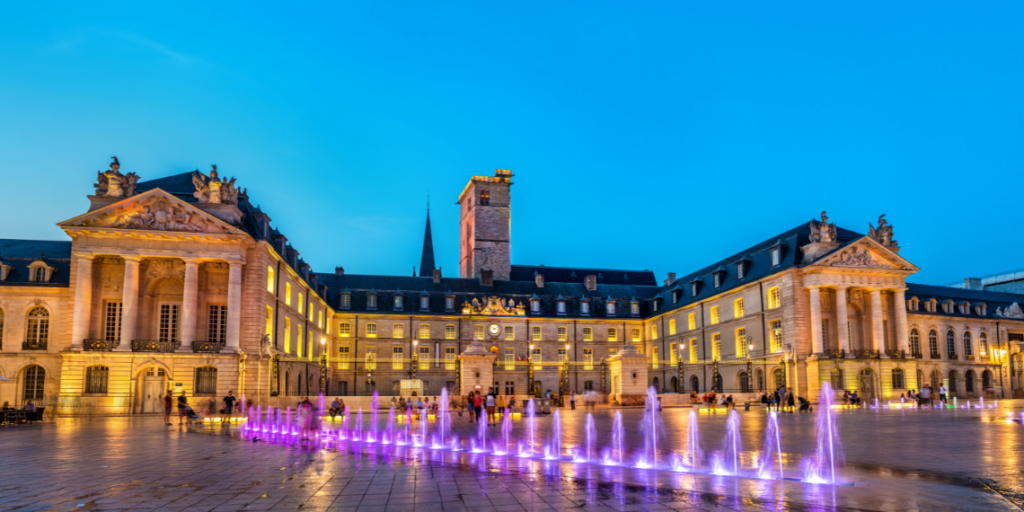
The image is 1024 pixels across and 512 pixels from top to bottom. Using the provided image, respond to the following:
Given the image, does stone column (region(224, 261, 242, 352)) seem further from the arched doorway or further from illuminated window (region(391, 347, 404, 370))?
the arched doorway

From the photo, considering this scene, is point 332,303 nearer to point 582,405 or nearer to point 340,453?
point 582,405

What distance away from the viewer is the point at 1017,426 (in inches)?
969

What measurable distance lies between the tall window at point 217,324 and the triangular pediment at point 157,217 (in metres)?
5.83

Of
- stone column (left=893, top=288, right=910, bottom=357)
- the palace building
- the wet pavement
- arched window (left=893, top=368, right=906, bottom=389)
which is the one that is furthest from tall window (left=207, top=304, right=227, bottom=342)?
stone column (left=893, top=288, right=910, bottom=357)

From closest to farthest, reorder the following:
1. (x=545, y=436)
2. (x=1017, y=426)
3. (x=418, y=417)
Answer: (x=545, y=436) < (x=1017, y=426) < (x=418, y=417)

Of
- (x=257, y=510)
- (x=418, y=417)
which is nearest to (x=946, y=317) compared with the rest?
(x=418, y=417)

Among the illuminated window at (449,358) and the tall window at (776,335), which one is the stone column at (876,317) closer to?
the tall window at (776,335)

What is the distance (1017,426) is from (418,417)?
27.4 meters

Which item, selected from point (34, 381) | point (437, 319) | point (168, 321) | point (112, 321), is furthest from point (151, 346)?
point (437, 319)

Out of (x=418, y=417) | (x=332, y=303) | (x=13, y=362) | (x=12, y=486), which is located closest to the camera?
(x=12, y=486)

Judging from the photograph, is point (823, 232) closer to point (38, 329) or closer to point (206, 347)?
point (206, 347)

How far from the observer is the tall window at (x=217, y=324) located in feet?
151

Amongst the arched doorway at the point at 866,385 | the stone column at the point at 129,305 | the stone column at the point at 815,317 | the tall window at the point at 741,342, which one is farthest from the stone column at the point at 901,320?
the stone column at the point at 129,305

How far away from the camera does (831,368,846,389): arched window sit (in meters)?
54.6
